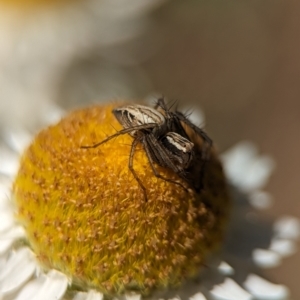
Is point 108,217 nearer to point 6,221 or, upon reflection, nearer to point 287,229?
point 6,221

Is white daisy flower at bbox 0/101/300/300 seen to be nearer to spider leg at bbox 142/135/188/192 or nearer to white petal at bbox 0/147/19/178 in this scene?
white petal at bbox 0/147/19/178

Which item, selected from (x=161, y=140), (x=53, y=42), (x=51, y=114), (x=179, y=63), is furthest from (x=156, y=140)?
(x=179, y=63)

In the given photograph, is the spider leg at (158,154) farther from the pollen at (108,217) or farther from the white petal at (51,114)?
the white petal at (51,114)

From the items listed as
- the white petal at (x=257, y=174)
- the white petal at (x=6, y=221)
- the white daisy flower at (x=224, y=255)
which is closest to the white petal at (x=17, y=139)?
the white daisy flower at (x=224, y=255)

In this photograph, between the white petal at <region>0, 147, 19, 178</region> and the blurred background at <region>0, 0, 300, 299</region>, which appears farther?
the blurred background at <region>0, 0, 300, 299</region>

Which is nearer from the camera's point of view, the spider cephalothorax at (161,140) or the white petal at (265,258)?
the spider cephalothorax at (161,140)

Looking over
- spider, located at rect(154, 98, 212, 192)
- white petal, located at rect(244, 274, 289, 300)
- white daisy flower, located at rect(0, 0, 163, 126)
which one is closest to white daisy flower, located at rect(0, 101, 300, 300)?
white petal, located at rect(244, 274, 289, 300)
